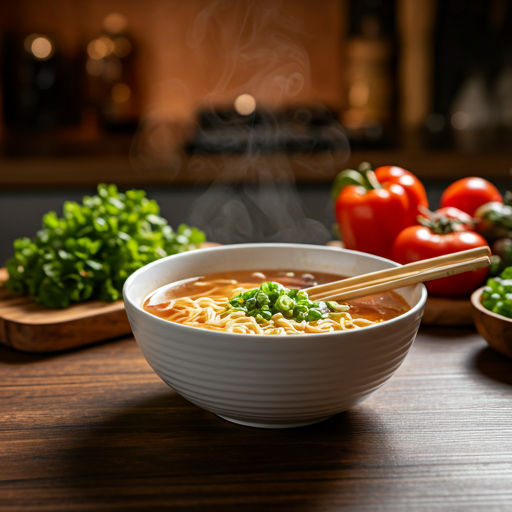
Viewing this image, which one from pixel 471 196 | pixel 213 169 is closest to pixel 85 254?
pixel 471 196

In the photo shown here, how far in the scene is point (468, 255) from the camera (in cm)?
90

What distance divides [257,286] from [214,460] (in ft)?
1.29

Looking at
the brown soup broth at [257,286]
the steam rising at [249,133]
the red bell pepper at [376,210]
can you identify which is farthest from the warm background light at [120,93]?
the brown soup broth at [257,286]

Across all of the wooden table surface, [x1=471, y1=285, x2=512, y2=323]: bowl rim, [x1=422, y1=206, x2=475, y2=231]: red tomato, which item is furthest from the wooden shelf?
the wooden table surface

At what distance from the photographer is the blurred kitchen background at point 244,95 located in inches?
133

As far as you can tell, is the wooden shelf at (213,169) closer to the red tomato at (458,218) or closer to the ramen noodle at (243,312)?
the red tomato at (458,218)

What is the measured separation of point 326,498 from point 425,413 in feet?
0.91

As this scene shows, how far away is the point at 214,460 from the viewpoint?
771 millimetres

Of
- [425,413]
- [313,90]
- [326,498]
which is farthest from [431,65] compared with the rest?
[326,498]

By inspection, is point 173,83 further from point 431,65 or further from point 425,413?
point 425,413

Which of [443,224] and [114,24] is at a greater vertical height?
[114,24]

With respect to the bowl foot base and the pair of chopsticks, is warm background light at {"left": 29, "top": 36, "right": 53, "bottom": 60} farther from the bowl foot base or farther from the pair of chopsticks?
the bowl foot base

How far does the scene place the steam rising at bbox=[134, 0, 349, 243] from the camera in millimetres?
3281

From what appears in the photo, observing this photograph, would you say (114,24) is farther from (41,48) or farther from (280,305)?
(280,305)
